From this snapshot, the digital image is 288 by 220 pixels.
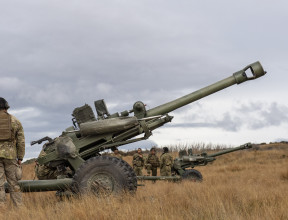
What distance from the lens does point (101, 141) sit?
8.41m

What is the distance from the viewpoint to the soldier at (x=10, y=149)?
743 centimetres

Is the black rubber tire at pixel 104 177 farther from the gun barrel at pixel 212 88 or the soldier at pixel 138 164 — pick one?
the soldier at pixel 138 164

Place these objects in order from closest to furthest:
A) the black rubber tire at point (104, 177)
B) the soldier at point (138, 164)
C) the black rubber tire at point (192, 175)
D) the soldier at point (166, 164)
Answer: the black rubber tire at point (104, 177) < the black rubber tire at point (192, 175) < the soldier at point (166, 164) < the soldier at point (138, 164)

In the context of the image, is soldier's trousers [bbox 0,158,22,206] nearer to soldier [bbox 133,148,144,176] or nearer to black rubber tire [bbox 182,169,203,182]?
black rubber tire [bbox 182,169,203,182]

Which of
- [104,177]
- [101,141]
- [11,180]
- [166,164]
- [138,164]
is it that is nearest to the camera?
[104,177]

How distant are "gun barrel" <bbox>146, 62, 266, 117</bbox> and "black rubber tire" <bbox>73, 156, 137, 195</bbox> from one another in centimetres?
174

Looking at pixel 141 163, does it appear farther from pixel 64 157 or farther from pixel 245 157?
pixel 245 157

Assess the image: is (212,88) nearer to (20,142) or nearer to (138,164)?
(20,142)

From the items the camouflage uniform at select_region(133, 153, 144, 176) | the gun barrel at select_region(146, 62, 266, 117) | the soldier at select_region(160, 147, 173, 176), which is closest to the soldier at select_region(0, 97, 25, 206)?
the gun barrel at select_region(146, 62, 266, 117)

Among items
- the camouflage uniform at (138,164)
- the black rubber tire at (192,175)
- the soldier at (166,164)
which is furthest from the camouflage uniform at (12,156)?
the camouflage uniform at (138,164)

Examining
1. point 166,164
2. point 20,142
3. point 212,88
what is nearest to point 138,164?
point 166,164

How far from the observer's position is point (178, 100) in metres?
8.70

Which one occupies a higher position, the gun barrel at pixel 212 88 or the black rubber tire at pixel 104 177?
the gun barrel at pixel 212 88

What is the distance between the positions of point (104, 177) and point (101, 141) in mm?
1204
